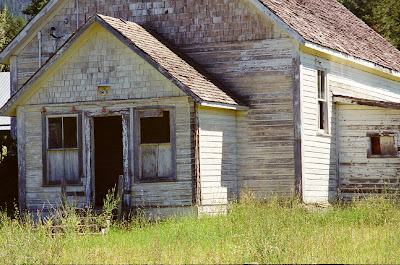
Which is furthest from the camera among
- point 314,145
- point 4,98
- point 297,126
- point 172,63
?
point 4,98

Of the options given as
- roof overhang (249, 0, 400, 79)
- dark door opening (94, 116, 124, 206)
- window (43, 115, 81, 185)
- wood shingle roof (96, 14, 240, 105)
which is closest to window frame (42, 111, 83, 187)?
window (43, 115, 81, 185)

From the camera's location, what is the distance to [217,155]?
61.2 feet

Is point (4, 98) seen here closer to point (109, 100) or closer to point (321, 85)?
point (109, 100)

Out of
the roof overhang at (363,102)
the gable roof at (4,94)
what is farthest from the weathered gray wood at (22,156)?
the gable roof at (4,94)

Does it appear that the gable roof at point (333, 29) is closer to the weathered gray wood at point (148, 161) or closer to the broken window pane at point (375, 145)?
the broken window pane at point (375, 145)

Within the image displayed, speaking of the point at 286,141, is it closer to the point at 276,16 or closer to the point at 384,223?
the point at 276,16

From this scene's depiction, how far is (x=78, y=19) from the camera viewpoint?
70.5 ft

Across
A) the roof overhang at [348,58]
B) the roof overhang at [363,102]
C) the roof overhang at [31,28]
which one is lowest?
the roof overhang at [363,102]

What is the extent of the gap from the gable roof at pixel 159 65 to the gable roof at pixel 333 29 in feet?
8.11

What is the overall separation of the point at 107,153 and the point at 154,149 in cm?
389

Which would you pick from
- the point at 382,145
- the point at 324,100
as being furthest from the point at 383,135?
the point at 324,100

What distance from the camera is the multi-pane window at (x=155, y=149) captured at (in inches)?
710

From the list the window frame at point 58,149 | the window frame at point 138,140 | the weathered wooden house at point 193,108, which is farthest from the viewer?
the window frame at point 58,149

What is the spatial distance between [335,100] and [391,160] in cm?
221
